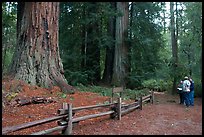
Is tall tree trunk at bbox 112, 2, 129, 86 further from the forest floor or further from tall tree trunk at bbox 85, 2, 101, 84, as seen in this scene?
the forest floor

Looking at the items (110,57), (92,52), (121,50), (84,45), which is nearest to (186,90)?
(121,50)

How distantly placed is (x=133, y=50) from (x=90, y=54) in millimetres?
3443

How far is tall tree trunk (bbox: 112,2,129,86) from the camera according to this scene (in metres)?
19.7

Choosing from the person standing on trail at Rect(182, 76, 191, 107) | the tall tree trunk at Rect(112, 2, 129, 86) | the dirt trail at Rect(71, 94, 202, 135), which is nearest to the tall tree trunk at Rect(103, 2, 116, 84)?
the tall tree trunk at Rect(112, 2, 129, 86)

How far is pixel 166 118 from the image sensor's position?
1016cm

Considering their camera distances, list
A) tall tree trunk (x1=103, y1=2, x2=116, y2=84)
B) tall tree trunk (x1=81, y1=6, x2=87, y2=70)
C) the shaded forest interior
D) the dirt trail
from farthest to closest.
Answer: tall tree trunk (x1=103, y1=2, x2=116, y2=84), tall tree trunk (x1=81, y1=6, x2=87, y2=70), the shaded forest interior, the dirt trail

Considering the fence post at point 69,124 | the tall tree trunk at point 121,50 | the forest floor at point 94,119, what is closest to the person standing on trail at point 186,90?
the forest floor at point 94,119

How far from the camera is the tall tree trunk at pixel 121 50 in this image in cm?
1973

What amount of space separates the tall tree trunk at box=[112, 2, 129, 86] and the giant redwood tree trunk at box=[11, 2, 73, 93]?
7163 millimetres

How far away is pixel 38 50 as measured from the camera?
500 inches

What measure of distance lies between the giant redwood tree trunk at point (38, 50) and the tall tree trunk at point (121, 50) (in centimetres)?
716

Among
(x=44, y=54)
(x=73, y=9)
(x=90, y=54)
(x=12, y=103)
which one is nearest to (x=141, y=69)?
(x=90, y=54)

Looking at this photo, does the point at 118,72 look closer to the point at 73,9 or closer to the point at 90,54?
the point at 90,54

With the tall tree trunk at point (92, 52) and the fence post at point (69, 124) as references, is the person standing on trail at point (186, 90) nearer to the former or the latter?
the tall tree trunk at point (92, 52)
